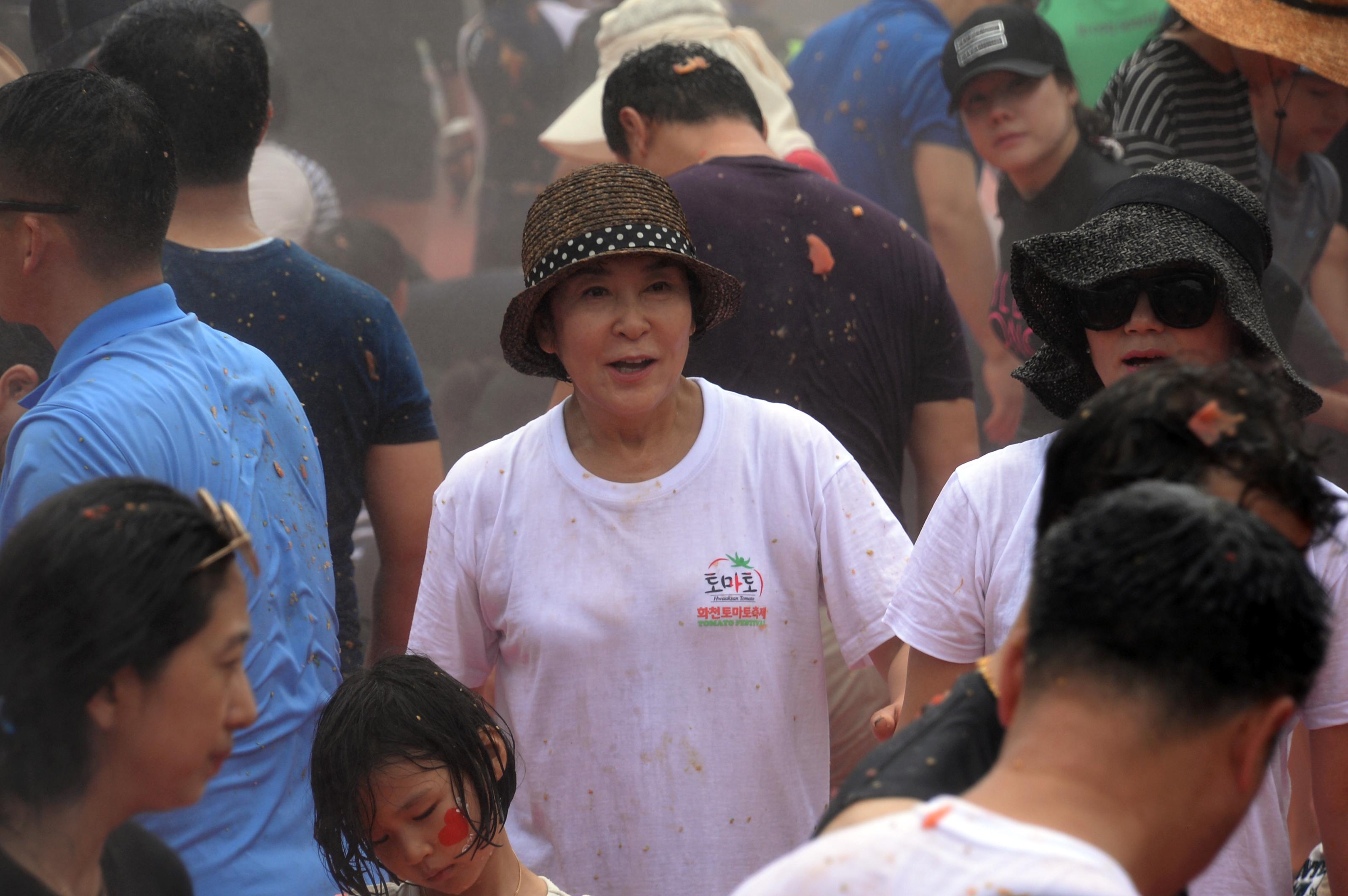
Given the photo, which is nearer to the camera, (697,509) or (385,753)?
(385,753)

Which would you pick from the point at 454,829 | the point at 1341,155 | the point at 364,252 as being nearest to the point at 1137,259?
the point at 454,829

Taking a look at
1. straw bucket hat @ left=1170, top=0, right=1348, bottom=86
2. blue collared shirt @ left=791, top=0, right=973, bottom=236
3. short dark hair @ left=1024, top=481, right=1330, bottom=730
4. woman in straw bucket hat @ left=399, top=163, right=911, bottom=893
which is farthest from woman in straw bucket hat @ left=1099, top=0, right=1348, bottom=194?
short dark hair @ left=1024, top=481, right=1330, bottom=730

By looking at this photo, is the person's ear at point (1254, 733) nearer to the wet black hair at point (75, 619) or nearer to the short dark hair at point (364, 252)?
the wet black hair at point (75, 619)

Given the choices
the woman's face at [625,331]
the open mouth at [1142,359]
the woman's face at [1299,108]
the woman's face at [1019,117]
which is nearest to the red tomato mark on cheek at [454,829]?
the woman's face at [625,331]

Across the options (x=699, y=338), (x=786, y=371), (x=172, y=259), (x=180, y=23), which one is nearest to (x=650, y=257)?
(x=699, y=338)

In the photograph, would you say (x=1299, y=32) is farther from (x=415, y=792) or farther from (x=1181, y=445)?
(x=415, y=792)

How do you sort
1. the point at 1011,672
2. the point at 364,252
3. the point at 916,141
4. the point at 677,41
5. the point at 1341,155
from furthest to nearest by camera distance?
the point at 364,252 → the point at 916,141 → the point at 1341,155 → the point at 677,41 → the point at 1011,672

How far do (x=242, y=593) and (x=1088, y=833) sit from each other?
94 cm

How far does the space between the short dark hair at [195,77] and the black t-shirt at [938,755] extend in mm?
2006

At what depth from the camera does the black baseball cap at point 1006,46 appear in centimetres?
397

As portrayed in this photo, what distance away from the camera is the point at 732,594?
2287 mm

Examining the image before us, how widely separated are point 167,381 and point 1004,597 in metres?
1.33

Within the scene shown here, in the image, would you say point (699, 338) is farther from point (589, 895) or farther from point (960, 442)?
point (589, 895)

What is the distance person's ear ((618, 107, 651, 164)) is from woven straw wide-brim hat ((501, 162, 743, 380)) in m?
1.02
